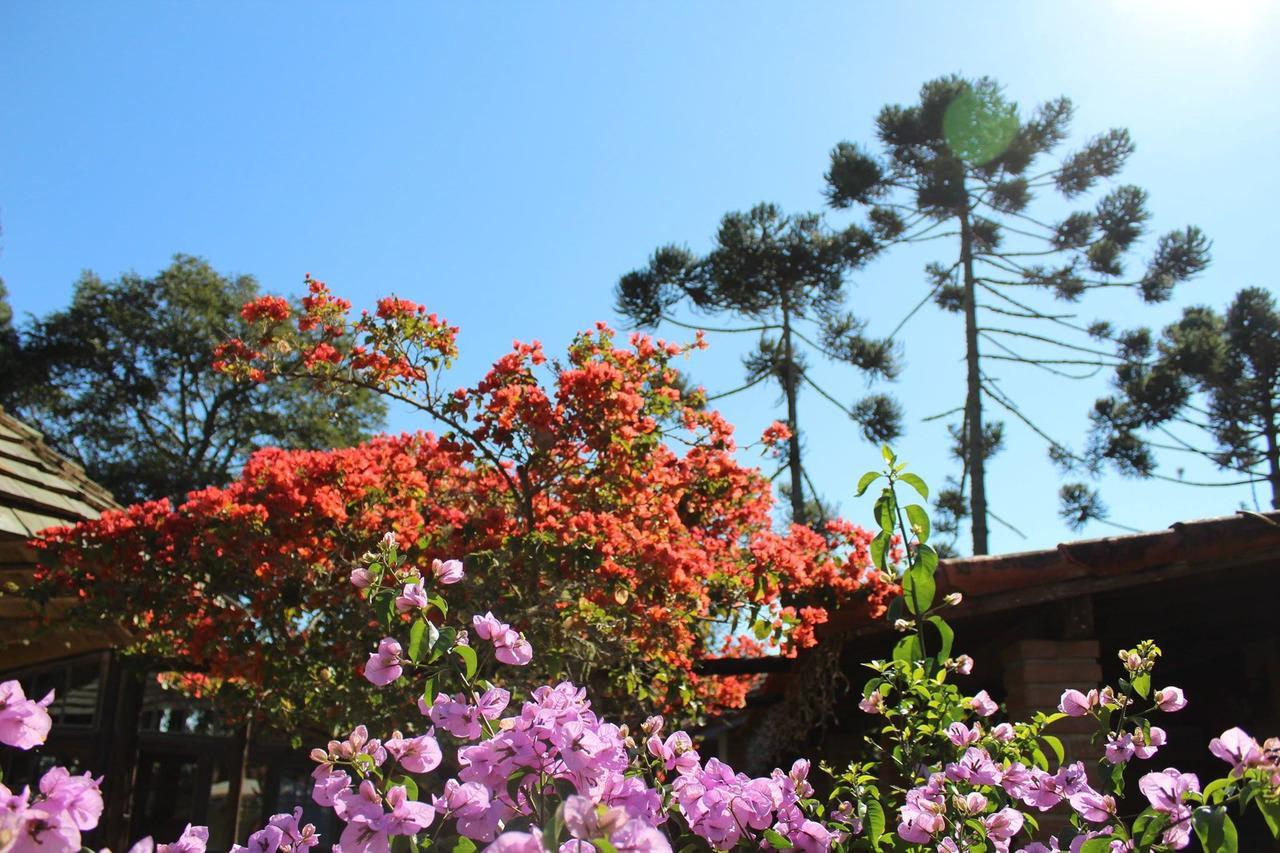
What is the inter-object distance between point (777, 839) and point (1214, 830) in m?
0.64

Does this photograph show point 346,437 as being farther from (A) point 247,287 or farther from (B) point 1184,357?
(B) point 1184,357

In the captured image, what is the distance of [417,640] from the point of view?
1.67 metres

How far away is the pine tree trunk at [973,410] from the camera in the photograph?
47.2 ft

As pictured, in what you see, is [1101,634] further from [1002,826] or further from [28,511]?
[28,511]

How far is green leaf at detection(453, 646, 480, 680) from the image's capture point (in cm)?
166

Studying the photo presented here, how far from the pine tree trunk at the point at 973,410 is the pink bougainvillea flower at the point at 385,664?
43.4 ft

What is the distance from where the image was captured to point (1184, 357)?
53.3ft

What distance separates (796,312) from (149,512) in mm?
11559

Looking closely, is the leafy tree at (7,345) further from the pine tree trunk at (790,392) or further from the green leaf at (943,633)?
the green leaf at (943,633)

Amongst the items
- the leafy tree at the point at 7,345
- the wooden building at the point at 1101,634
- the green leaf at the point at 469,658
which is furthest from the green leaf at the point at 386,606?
the leafy tree at the point at 7,345

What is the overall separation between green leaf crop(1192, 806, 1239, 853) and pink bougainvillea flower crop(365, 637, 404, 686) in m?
1.20

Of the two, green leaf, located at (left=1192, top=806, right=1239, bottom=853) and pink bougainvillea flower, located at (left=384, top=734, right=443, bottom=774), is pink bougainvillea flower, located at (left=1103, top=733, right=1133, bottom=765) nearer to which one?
green leaf, located at (left=1192, top=806, right=1239, bottom=853)

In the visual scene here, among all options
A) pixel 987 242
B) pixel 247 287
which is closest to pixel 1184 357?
pixel 987 242

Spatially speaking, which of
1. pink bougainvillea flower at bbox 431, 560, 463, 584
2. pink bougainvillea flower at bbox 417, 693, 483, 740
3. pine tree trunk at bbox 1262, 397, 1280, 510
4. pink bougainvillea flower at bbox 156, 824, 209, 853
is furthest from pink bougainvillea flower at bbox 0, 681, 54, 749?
pine tree trunk at bbox 1262, 397, 1280, 510
